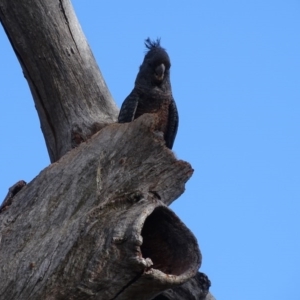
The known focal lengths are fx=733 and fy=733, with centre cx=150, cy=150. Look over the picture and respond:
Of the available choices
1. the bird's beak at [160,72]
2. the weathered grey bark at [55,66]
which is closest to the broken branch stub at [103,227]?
the weathered grey bark at [55,66]

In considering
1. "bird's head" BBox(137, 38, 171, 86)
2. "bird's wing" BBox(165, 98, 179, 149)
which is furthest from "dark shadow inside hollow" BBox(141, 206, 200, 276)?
"bird's head" BBox(137, 38, 171, 86)

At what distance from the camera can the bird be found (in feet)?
16.7

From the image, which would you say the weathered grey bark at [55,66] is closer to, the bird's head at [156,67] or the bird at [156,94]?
the bird at [156,94]

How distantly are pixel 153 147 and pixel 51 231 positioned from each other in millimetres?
695

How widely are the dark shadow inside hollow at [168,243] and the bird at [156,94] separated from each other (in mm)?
1544

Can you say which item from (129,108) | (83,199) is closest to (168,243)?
(83,199)

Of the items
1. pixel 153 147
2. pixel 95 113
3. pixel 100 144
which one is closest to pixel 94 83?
pixel 95 113

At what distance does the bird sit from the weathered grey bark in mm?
243

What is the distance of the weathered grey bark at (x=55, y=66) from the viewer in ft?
15.9

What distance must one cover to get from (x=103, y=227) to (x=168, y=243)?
326 mm

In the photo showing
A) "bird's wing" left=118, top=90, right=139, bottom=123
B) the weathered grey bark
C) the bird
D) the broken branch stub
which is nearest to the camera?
the broken branch stub

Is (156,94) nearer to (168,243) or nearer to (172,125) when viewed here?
(172,125)

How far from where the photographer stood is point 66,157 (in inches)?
160

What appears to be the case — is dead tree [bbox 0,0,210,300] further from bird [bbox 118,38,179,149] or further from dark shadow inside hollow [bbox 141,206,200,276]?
bird [bbox 118,38,179,149]
